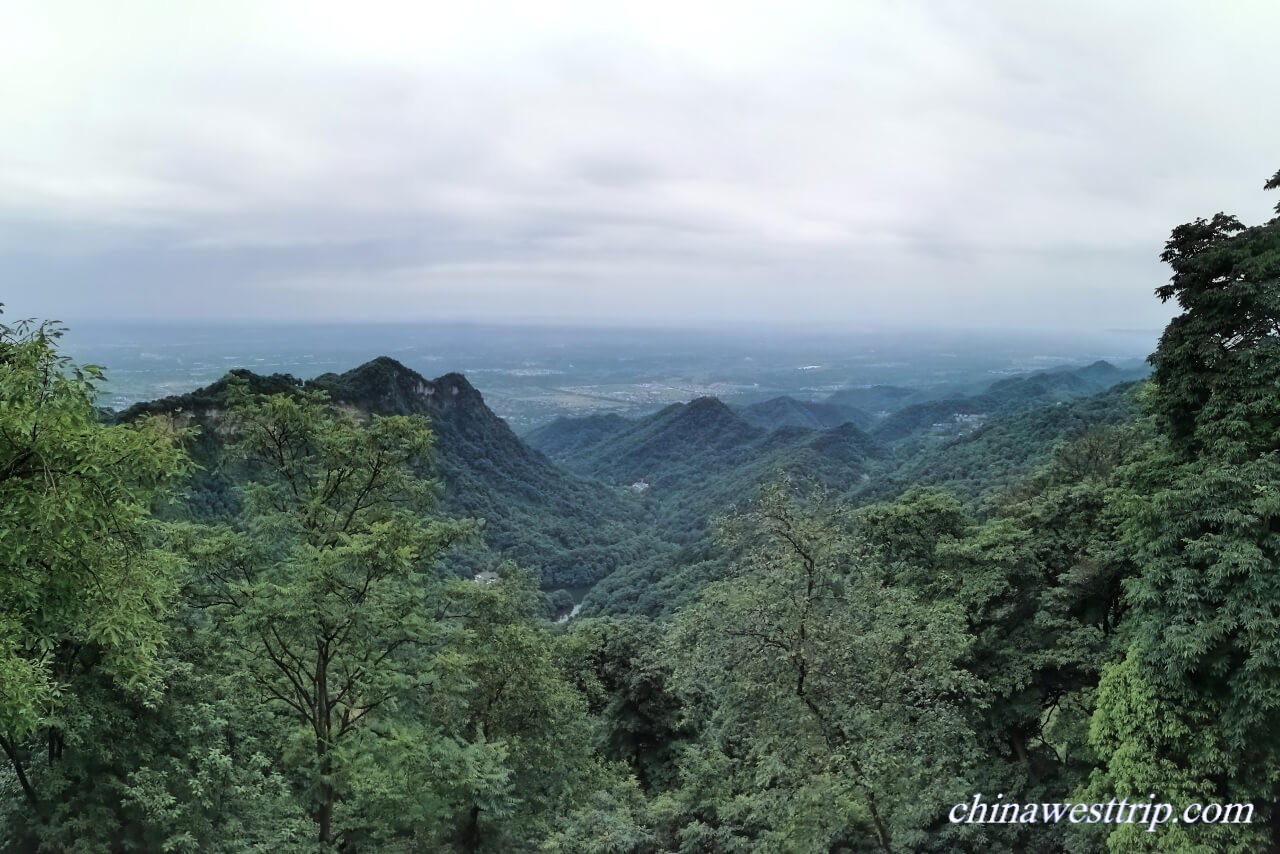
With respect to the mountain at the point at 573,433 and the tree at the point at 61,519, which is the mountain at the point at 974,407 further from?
the tree at the point at 61,519

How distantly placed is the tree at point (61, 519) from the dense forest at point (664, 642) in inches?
1.0

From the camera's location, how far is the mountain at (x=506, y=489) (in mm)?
82250

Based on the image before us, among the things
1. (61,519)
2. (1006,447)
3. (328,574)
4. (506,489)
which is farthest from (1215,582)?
(506,489)

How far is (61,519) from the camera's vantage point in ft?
15.8

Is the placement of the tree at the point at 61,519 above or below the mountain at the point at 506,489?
above

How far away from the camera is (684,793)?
15.0 m

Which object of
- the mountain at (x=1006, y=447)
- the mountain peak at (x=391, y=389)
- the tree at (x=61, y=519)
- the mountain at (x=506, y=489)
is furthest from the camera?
the mountain at (x=506, y=489)

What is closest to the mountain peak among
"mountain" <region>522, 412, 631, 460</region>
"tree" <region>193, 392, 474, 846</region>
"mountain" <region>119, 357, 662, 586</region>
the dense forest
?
"mountain" <region>119, 357, 662, 586</region>

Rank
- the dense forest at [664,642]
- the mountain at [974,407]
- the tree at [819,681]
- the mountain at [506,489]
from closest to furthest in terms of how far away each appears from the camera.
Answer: the dense forest at [664,642]
the tree at [819,681]
the mountain at [506,489]
the mountain at [974,407]

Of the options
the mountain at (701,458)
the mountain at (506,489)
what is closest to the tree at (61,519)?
the mountain at (506,489)

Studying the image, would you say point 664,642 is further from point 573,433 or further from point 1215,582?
point 573,433

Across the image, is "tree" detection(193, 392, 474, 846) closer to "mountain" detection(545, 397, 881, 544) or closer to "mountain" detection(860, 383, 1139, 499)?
"mountain" detection(860, 383, 1139, 499)

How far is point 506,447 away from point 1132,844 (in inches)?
4060

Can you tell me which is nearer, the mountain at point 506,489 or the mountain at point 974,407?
the mountain at point 506,489
